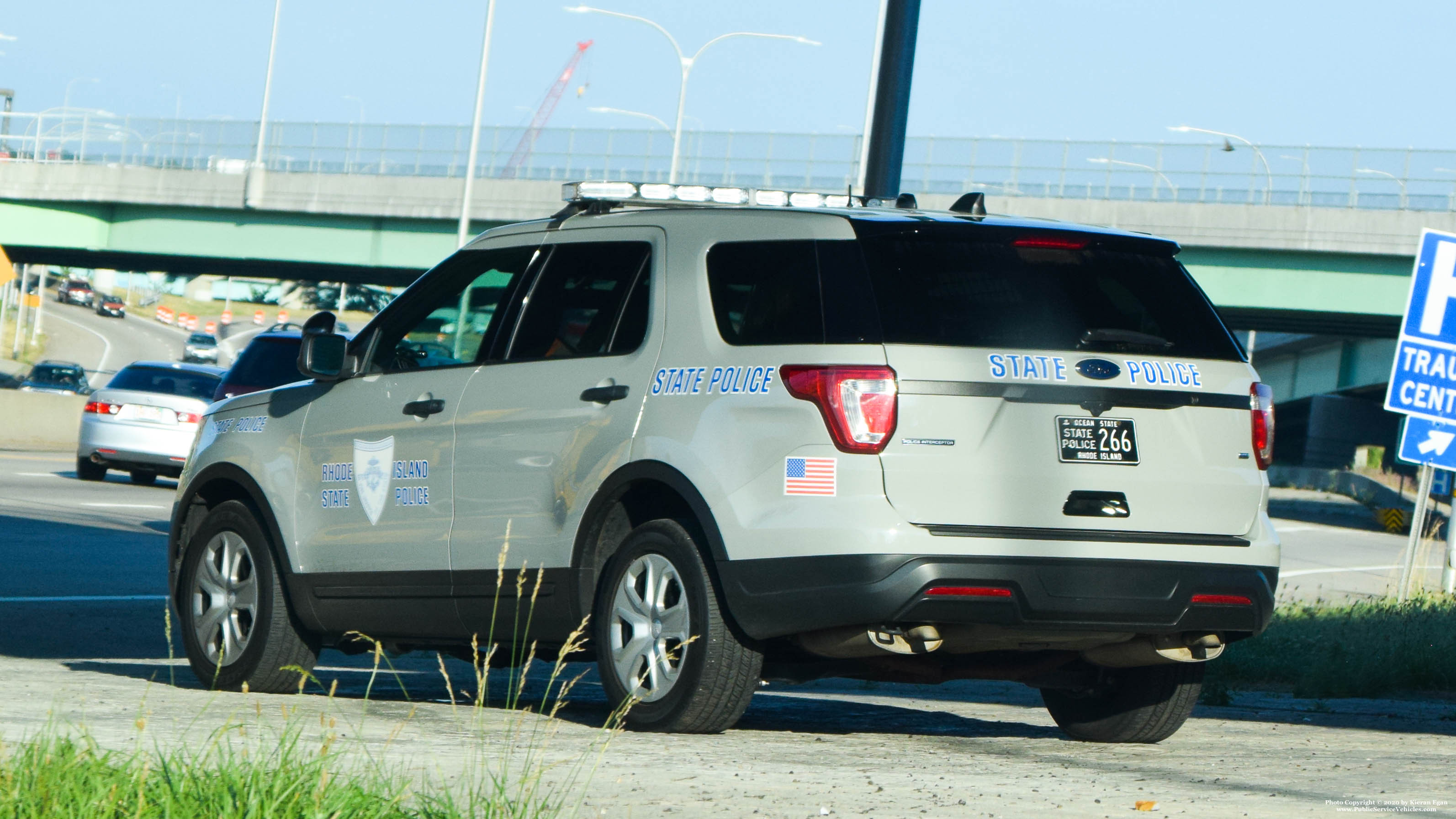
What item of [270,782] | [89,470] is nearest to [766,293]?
[270,782]

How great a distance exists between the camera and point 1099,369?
6.17 m

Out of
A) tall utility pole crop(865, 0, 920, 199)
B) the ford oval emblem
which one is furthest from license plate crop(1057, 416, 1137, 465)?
tall utility pole crop(865, 0, 920, 199)

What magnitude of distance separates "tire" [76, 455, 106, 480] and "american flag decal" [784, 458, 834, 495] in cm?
1930

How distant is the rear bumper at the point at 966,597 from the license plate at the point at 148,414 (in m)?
18.5

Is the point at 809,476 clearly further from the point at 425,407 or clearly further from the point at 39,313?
the point at 39,313

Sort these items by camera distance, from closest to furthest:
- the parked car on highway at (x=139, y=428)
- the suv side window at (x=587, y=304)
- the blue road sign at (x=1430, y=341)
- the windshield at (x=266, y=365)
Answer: the suv side window at (x=587, y=304) → the blue road sign at (x=1430, y=341) → the windshield at (x=266, y=365) → the parked car on highway at (x=139, y=428)

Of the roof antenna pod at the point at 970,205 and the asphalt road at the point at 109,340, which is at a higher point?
the roof antenna pod at the point at 970,205

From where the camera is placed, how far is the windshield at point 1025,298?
613cm

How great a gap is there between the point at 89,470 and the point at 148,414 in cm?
123

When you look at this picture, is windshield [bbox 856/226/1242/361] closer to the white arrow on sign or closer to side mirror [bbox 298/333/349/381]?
side mirror [bbox 298/333/349/381]

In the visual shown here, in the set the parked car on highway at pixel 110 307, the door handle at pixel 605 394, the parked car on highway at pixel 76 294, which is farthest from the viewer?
the parked car on highway at pixel 76 294

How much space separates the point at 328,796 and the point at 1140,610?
293 cm

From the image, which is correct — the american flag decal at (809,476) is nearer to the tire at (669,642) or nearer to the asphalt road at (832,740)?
the tire at (669,642)

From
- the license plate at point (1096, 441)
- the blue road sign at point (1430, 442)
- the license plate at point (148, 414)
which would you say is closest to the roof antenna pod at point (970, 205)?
the license plate at point (1096, 441)
